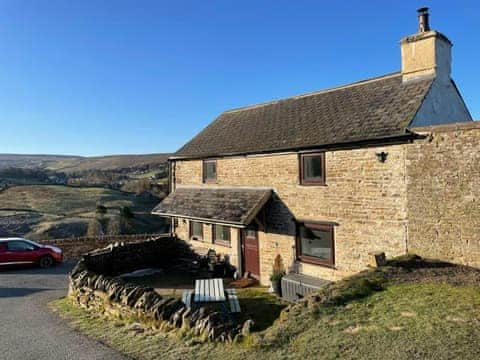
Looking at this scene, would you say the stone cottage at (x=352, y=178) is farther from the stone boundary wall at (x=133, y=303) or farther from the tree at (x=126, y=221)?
the tree at (x=126, y=221)

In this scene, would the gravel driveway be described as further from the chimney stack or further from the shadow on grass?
the chimney stack

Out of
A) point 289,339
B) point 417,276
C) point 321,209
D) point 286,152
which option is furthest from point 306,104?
point 289,339

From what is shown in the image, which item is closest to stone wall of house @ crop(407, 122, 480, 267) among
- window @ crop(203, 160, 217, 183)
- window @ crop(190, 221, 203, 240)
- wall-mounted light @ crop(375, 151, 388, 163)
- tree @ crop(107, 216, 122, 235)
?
wall-mounted light @ crop(375, 151, 388, 163)

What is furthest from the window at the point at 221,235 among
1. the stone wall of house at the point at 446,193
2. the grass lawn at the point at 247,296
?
the stone wall of house at the point at 446,193

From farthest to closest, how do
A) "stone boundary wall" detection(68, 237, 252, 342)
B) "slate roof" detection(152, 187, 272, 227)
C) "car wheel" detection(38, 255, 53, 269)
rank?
1. "car wheel" detection(38, 255, 53, 269)
2. "slate roof" detection(152, 187, 272, 227)
3. "stone boundary wall" detection(68, 237, 252, 342)

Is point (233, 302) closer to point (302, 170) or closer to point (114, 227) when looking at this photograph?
point (302, 170)

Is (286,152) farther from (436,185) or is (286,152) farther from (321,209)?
(436,185)

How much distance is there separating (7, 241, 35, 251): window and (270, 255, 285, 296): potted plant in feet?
40.5

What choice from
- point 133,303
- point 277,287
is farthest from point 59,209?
point 133,303

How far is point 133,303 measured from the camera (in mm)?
9547

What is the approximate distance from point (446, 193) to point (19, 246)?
18.6 m

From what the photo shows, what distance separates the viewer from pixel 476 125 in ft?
30.4

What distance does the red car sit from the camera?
1767cm

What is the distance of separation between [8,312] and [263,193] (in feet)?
31.3
